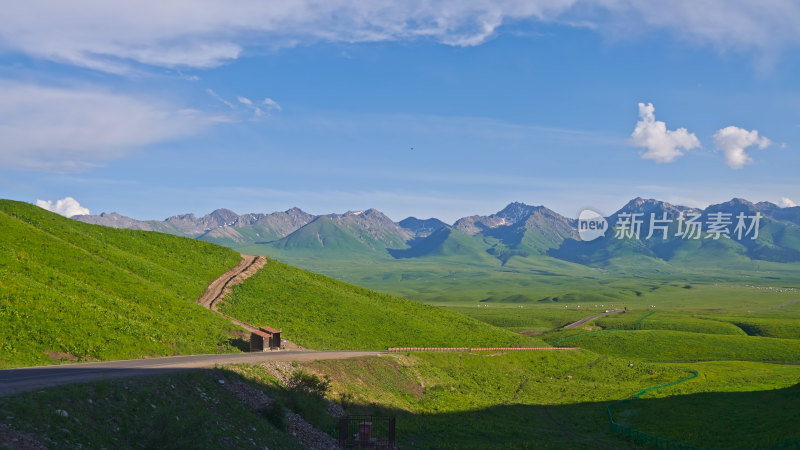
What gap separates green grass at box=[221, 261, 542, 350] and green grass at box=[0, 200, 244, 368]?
8.88 metres

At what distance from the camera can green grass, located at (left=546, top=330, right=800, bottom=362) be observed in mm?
119688

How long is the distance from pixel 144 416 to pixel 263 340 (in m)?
35.1

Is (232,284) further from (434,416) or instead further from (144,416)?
(144,416)

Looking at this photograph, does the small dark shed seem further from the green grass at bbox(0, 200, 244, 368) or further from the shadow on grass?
the shadow on grass

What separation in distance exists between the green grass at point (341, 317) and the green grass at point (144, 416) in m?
42.1

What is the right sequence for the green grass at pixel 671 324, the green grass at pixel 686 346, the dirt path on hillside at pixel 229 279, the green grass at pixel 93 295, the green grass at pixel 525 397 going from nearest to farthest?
the green grass at pixel 93 295 → the green grass at pixel 525 397 → the dirt path on hillside at pixel 229 279 → the green grass at pixel 686 346 → the green grass at pixel 671 324

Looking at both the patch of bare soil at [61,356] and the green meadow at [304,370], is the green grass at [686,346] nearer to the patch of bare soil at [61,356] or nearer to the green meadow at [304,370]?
the green meadow at [304,370]

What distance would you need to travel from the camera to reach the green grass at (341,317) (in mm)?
82250

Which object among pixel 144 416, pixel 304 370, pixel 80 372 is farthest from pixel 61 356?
pixel 144 416

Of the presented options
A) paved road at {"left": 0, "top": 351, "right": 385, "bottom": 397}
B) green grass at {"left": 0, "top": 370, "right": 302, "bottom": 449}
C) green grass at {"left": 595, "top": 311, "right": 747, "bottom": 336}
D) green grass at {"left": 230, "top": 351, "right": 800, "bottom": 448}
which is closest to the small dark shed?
green grass at {"left": 230, "top": 351, "right": 800, "bottom": 448}

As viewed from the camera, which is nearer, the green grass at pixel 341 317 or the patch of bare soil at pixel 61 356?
the patch of bare soil at pixel 61 356

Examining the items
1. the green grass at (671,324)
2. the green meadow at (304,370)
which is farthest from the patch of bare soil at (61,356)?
the green grass at (671,324)

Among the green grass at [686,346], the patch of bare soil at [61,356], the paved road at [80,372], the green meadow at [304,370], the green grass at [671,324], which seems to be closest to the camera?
the paved road at [80,372]

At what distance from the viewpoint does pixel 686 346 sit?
416 ft
